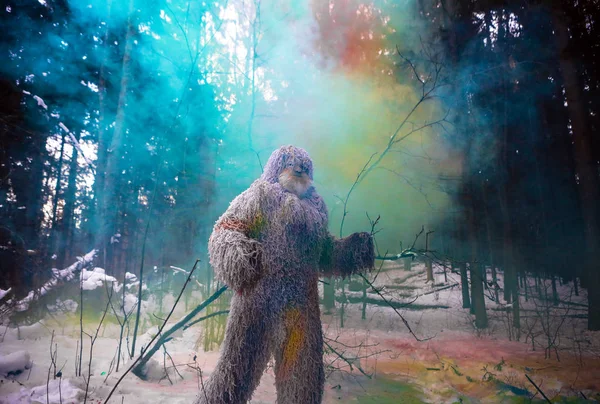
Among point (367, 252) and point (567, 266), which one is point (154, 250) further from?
point (567, 266)

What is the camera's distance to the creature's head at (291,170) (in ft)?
5.70

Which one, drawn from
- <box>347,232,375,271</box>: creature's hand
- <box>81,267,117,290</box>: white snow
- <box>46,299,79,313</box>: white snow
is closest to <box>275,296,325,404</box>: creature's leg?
<box>347,232,375,271</box>: creature's hand

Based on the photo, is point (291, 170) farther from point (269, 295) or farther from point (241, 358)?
point (241, 358)

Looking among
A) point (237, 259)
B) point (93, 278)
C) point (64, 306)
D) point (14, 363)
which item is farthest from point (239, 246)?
point (64, 306)

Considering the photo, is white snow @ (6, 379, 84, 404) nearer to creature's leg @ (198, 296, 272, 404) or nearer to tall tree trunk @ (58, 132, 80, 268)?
creature's leg @ (198, 296, 272, 404)

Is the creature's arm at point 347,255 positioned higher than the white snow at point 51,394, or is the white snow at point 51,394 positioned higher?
the creature's arm at point 347,255

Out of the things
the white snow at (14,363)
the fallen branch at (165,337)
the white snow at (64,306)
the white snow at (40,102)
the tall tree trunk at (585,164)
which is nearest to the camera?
the white snow at (14,363)

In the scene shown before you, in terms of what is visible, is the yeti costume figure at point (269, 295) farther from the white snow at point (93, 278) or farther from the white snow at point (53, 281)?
the white snow at point (53, 281)

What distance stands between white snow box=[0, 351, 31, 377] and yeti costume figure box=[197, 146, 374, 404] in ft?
5.91

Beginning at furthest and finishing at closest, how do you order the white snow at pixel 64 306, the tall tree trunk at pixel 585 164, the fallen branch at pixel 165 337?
the tall tree trunk at pixel 585 164 < the white snow at pixel 64 306 < the fallen branch at pixel 165 337

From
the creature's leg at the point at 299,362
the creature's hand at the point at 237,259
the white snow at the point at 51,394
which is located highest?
the creature's hand at the point at 237,259

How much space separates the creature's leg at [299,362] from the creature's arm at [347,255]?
0.35m

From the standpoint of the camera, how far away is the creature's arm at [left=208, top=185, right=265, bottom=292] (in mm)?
1405

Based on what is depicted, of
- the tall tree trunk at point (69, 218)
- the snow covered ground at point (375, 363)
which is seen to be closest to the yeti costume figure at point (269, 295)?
the snow covered ground at point (375, 363)
